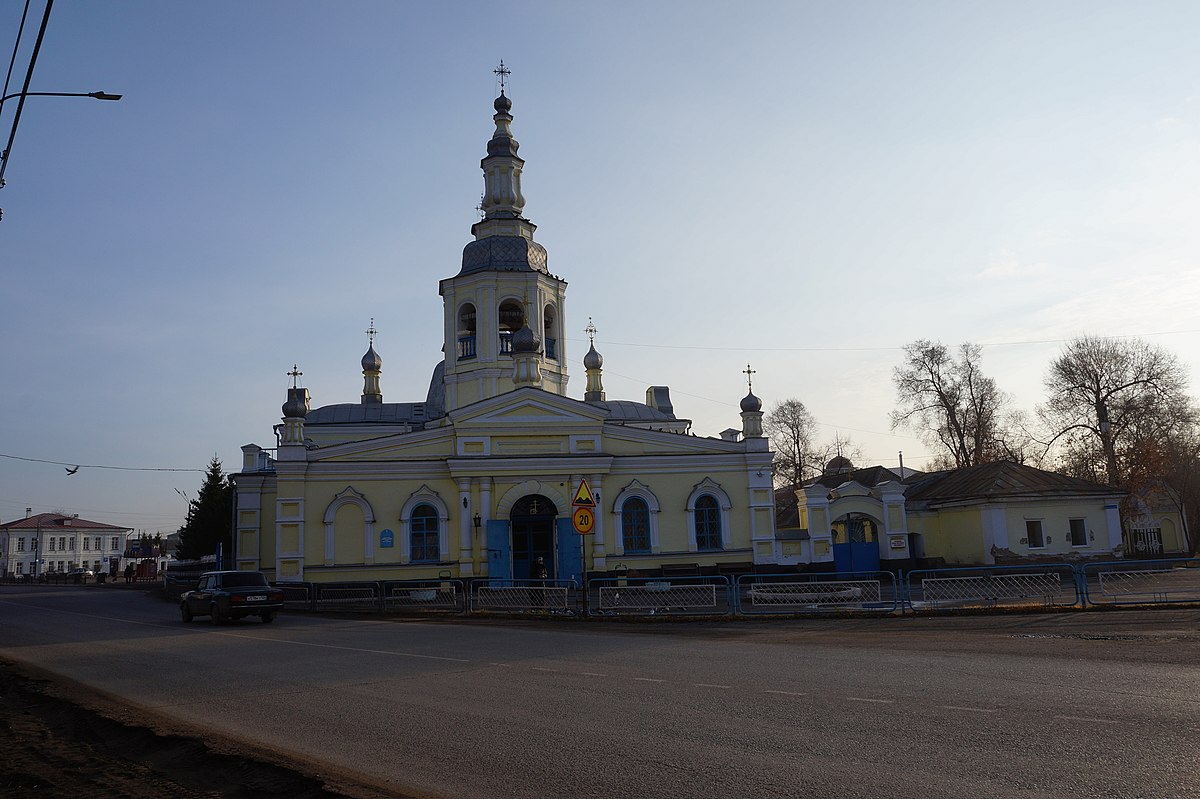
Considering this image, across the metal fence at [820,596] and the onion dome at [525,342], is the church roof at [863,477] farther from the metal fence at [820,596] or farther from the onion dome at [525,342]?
the metal fence at [820,596]

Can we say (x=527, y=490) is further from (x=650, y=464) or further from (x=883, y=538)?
(x=883, y=538)

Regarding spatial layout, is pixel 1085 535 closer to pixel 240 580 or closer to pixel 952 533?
pixel 952 533

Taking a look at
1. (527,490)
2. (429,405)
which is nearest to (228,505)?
(429,405)

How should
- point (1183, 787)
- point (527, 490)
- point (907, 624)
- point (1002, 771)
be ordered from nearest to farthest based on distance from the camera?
point (1183, 787)
point (1002, 771)
point (907, 624)
point (527, 490)

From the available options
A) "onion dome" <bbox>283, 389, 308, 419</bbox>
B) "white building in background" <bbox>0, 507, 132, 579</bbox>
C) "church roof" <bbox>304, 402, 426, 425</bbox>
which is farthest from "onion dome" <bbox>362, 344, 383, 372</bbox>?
"white building in background" <bbox>0, 507, 132, 579</bbox>

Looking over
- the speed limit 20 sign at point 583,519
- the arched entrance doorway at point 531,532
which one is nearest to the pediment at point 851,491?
the arched entrance doorway at point 531,532

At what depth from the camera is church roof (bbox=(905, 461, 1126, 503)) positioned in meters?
34.8

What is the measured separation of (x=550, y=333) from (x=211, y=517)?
95.9 ft

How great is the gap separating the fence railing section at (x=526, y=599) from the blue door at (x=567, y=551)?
773cm

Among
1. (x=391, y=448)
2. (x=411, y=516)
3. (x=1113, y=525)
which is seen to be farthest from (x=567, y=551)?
(x=1113, y=525)

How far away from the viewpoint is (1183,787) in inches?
237

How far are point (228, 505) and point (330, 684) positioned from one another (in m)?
45.6

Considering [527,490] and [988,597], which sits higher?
[527,490]

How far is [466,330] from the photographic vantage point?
36562 millimetres
